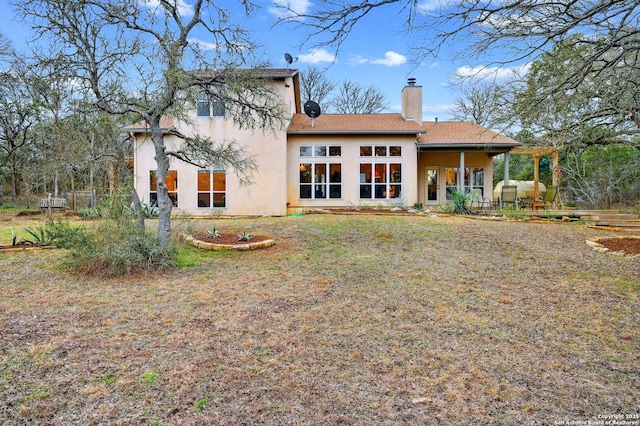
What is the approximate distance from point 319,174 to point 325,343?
12.0m

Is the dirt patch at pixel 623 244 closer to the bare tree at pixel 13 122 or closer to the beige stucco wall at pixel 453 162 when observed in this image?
the beige stucco wall at pixel 453 162

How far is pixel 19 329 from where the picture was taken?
140 inches

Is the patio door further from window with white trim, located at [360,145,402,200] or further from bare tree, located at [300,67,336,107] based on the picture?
bare tree, located at [300,67,336,107]

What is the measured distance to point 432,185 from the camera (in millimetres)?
16984

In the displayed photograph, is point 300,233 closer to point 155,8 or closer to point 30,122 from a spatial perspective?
point 155,8

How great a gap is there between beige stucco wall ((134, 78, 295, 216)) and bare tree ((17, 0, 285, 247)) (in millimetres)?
6588

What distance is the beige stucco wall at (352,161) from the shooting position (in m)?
14.9

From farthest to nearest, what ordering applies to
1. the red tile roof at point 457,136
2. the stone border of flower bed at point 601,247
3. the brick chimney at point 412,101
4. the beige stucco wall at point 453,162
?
the beige stucco wall at point 453,162
the brick chimney at point 412,101
the red tile roof at point 457,136
the stone border of flower bed at point 601,247

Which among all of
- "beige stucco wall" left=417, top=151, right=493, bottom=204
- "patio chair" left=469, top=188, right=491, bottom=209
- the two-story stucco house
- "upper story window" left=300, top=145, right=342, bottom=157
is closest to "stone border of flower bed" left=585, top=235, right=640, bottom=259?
the two-story stucco house

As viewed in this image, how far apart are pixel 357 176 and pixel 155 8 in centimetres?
954

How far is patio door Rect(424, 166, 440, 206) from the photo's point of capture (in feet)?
55.1

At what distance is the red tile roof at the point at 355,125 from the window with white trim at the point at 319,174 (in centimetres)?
69

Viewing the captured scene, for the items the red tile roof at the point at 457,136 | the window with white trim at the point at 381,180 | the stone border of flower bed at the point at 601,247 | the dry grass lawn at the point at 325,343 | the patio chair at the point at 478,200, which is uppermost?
the red tile roof at the point at 457,136

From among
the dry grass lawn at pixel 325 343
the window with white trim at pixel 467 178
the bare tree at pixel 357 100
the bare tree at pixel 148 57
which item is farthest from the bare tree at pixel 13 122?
the window with white trim at pixel 467 178
